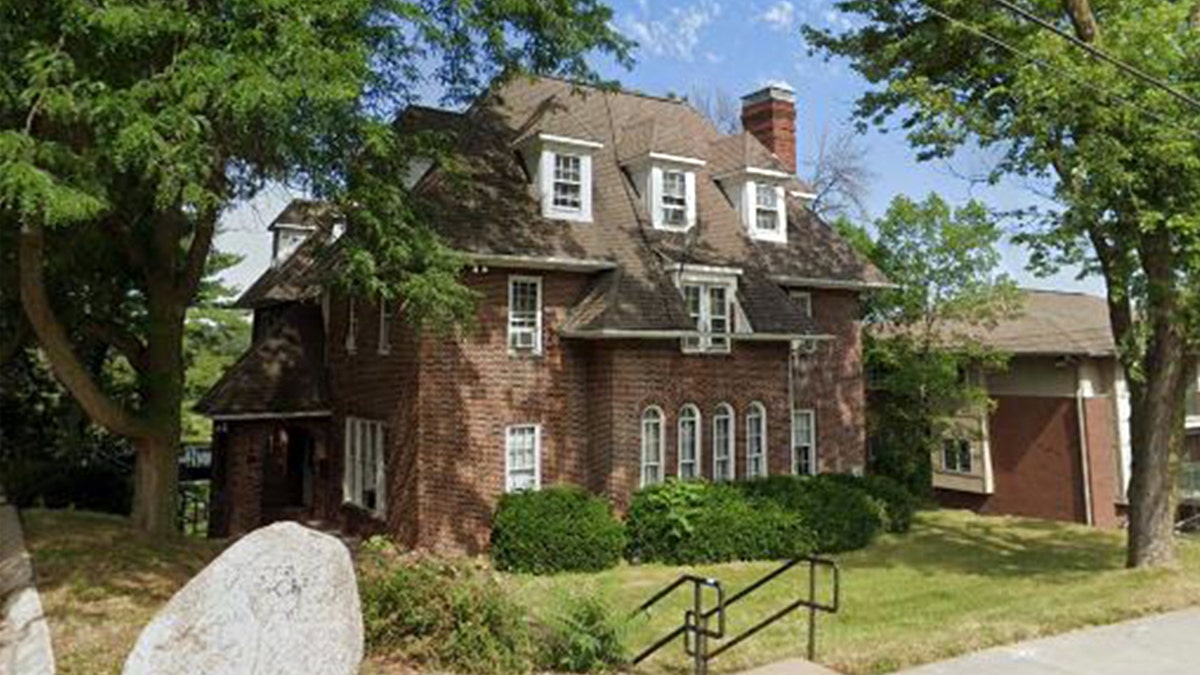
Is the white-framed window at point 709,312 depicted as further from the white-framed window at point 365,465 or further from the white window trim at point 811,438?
the white-framed window at point 365,465

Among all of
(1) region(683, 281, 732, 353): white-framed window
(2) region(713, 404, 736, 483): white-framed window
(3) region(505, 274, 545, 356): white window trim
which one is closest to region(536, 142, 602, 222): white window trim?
(3) region(505, 274, 545, 356): white window trim

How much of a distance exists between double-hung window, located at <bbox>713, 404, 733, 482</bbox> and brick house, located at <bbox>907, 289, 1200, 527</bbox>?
12.2 metres

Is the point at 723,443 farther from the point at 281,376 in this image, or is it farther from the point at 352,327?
the point at 281,376

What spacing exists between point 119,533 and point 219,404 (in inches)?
246

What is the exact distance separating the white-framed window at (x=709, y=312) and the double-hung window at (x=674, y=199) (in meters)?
1.93

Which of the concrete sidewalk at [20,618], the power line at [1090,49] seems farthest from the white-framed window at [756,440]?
the concrete sidewalk at [20,618]

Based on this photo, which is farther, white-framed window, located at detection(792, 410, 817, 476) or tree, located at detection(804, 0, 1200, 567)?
white-framed window, located at detection(792, 410, 817, 476)

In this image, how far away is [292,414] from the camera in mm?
22516

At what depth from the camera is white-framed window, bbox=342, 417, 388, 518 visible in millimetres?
20391

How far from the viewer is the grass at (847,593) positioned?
405 inches

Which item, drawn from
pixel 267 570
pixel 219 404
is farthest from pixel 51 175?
pixel 219 404

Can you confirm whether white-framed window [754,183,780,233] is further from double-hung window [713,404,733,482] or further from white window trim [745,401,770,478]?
double-hung window [713,404,733,482]

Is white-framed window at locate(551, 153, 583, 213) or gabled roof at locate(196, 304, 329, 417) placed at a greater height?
white-framed window at locate(551, 153, 583, 213)

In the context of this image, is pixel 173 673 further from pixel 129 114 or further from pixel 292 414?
pixel 292 414
